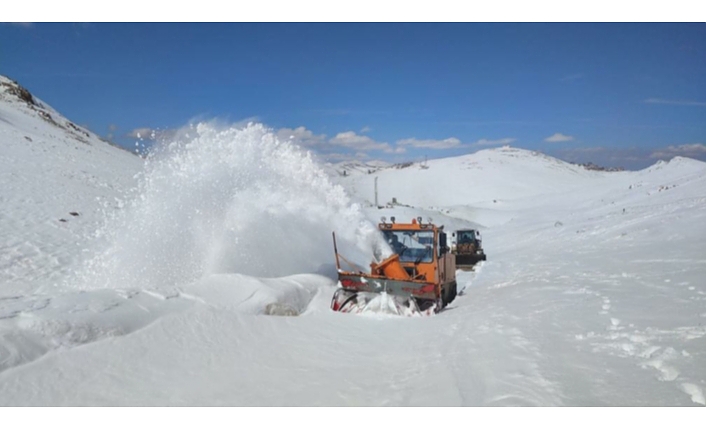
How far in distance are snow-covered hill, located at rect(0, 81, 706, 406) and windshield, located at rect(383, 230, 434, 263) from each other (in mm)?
566

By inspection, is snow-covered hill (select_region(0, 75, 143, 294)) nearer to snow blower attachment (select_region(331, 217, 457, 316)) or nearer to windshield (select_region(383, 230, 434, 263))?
snow blower attachment (select_region(331, 217, 457, 316))

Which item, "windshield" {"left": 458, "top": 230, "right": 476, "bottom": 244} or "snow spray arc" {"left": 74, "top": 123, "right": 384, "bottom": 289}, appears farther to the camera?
"windshield" {"left": 458, "top": 230, "right": 476, "bottom": 244}

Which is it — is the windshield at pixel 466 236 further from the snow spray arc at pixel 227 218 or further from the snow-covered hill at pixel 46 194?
the snow-covered hill at pixel 46 194

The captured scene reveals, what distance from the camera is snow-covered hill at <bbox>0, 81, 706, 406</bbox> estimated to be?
525cm

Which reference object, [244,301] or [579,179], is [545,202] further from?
[244,301]

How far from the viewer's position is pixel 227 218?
45.0 ft

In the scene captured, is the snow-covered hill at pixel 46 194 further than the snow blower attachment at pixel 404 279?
Yes

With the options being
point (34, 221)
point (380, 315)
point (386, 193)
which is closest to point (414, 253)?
point (380, 315)

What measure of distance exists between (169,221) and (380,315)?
662cm

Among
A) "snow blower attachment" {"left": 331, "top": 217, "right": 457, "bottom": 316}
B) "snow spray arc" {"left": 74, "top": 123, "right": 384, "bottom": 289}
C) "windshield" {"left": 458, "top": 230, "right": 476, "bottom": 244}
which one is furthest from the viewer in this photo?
"windshield" {"left": 458, "top": 230, "right": 476, "bottom": 244}

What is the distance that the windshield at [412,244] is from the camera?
39.6 feet

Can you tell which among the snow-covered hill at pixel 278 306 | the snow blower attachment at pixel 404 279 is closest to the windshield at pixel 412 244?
the snow blower attachment at pixel 404 279

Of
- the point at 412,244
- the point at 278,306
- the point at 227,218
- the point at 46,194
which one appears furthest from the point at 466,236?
the point at 46,194

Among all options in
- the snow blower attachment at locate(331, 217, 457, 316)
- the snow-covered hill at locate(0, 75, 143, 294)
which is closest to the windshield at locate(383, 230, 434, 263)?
the snow blower attachment at locate(331, 217, 457, 316)
